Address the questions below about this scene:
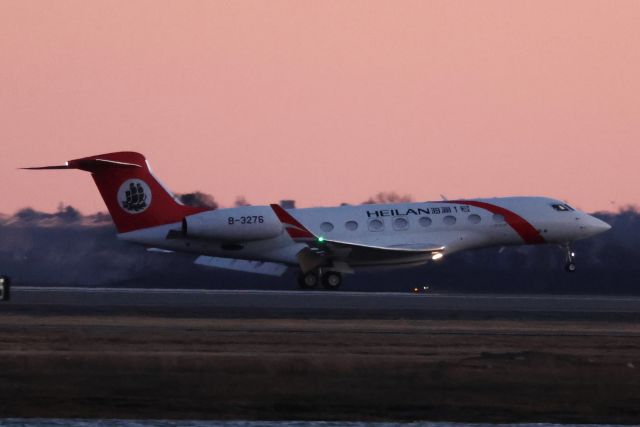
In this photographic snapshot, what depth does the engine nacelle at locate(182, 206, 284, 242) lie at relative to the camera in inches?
1836

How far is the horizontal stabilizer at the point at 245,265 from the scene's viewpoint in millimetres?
48594

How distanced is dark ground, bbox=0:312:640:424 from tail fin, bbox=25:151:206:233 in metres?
17.9

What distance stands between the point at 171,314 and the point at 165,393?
1362 cm

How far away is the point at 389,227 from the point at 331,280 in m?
2.91

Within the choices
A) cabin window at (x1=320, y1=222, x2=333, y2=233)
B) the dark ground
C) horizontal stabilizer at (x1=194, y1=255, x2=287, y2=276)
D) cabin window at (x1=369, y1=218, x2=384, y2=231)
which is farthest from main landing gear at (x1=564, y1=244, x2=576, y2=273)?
the dark ground

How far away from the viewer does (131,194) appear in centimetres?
4759

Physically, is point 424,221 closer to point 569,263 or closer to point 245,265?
point 569,263

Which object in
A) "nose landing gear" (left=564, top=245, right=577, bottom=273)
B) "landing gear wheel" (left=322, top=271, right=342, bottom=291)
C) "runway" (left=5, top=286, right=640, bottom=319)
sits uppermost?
"nose landing gear" (left=564, top=245, right=577, bottom=273)

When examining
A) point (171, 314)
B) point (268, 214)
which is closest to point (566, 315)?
point (171, 314)

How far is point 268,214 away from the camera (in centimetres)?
4722

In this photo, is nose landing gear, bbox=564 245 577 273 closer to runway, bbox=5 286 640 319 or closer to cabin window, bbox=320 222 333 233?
runway, bbox=5 286 640 319

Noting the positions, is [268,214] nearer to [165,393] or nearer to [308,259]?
[308,259]

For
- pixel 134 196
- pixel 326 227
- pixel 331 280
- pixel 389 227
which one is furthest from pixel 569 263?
pixel 134 196

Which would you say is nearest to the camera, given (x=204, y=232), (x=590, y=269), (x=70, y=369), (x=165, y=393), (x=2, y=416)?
(x=2, y=416)
